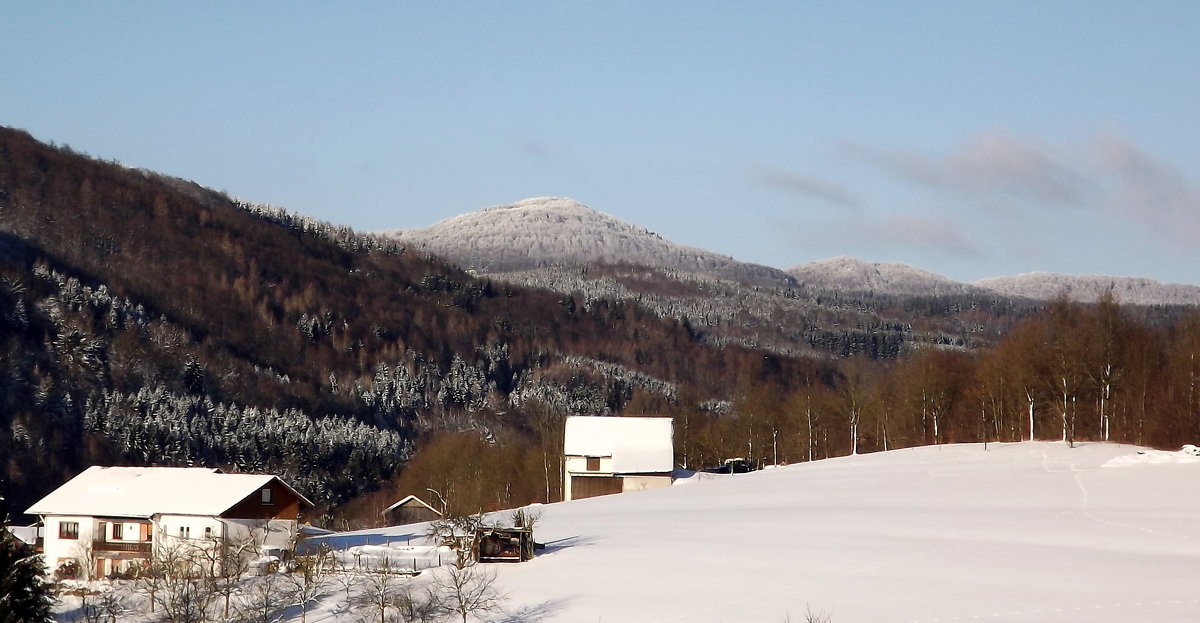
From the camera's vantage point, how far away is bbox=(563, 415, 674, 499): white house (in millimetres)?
86812

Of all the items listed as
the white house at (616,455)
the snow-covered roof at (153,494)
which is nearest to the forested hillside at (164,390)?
the white house at (616,455)

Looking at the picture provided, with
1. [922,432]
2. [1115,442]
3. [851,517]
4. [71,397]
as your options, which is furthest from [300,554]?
[71,397]

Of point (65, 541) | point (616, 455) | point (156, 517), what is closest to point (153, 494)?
point (156, 517)

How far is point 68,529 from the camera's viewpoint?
5838 centimetres

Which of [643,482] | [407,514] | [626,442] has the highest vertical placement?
[626,442]

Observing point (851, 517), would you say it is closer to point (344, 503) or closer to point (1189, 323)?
point (1189, 323)

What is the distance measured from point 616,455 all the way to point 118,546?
1441 inches

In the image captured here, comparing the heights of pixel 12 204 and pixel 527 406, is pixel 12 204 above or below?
above

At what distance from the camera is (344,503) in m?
122

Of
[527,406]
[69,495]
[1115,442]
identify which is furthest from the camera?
[527,406]

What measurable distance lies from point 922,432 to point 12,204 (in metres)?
148

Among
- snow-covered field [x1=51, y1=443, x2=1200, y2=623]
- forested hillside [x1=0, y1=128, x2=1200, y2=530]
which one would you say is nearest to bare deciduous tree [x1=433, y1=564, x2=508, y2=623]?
snow-covered field [x1=51, y1=443, x2=1200, y2=623]

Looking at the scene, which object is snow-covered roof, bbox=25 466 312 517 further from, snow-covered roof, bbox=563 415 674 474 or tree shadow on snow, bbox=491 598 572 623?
snow-covered roof, bbox=563 415 674 474

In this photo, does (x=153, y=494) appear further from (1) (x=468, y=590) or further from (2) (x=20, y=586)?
(2) (x=20, y=586)
